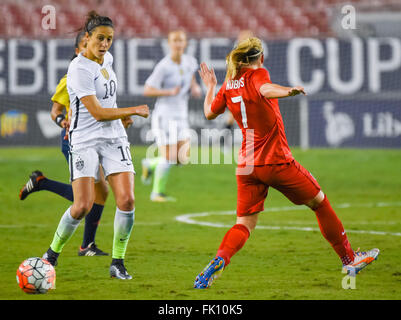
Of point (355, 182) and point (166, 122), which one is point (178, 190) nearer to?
point (166, 122)

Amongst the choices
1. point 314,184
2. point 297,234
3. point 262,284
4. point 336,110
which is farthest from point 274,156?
point 336,110

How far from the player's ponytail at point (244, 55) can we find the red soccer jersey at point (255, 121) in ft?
0.19

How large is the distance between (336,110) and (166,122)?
8297 mm

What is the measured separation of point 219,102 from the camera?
6.27 m

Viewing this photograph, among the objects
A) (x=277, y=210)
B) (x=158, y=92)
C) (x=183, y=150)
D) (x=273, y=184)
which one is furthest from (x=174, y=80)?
(x=273, y=184)

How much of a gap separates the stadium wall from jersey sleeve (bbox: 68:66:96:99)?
1407 centimetres

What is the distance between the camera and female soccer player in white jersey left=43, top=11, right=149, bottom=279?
6223mm

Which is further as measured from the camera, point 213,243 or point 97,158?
point 213,243

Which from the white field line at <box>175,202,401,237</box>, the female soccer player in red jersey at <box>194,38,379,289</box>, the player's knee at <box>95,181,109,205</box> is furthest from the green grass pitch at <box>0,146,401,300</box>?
the player's knee at <box>95,181,109,205</box>

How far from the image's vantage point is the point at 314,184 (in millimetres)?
6152

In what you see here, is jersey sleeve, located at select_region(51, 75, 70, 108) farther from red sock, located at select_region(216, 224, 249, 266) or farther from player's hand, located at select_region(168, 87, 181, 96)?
player's hand, located at select_region(168, 87, 181, 96)

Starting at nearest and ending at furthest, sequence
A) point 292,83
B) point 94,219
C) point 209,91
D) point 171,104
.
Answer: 1. point 209,91
2. point 94,219
3. point 171,104
4. point 292,83

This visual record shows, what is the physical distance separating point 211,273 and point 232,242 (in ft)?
1.10

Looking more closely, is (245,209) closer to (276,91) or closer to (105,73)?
(276,91)
